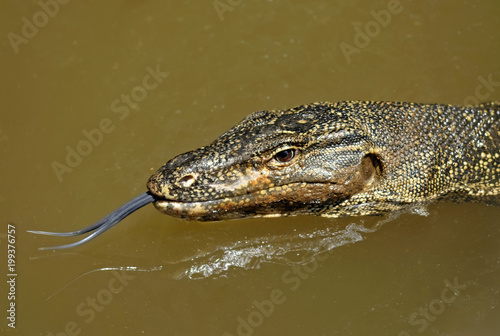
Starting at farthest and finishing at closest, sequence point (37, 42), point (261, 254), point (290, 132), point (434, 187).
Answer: point (37, 42) → point (261, 254) → point (434, 187) → point (290, 132)

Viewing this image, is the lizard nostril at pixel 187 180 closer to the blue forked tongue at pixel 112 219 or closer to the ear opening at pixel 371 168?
the blue forked tongue at pixel 112 219

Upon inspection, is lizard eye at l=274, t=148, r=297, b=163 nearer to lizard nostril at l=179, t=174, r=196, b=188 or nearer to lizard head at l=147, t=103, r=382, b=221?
lizard head at l=147, t=103, r=382, b=221

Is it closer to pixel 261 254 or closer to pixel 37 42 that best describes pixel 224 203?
pixel 261 254

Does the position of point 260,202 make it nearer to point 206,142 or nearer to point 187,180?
point 187,180

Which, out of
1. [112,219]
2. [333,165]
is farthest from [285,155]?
[112,219]

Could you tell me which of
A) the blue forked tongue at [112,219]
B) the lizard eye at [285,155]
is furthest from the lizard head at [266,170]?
the blue forked tongue at [112,219]

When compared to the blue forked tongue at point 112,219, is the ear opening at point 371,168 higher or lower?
lower

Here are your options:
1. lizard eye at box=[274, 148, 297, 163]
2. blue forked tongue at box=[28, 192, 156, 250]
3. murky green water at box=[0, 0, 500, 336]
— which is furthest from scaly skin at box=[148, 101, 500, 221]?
murky green water at box=[0, 0, 500, 336]

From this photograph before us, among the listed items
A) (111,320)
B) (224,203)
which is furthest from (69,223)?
(224,203)
